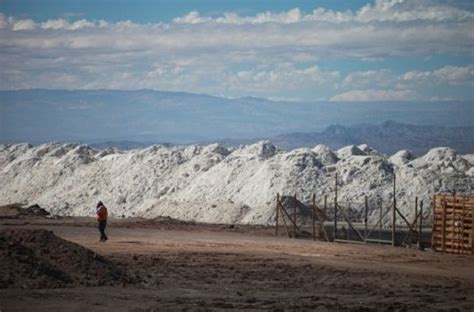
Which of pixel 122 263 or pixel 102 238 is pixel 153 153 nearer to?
pixel 102 238

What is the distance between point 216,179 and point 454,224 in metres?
28.5

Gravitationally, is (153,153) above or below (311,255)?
above

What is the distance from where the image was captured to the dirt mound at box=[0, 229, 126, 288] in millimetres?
22406

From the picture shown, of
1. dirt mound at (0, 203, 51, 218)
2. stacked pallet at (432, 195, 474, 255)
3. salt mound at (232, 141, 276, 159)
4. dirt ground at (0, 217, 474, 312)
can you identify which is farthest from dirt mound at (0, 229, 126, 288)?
salt mound at (232, 141, 276, 159)

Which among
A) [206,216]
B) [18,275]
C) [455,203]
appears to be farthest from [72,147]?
[18,275]

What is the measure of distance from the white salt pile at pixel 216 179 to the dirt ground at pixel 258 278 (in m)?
12.6

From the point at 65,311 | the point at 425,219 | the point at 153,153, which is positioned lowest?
the point at 65,311

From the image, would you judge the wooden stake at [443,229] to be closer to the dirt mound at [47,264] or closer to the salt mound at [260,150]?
the dirt mound at [47,264]

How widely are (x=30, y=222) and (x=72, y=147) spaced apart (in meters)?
38.7

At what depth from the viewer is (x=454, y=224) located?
122 feet

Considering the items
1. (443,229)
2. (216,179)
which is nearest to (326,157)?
(216,179)

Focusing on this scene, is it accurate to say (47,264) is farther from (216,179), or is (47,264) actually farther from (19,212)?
(216,179)

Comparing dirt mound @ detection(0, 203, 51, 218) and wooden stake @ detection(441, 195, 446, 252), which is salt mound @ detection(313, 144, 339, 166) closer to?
dirt mound @ detection(0, 203, 51, 218)

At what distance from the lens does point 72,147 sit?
89.2 meters
